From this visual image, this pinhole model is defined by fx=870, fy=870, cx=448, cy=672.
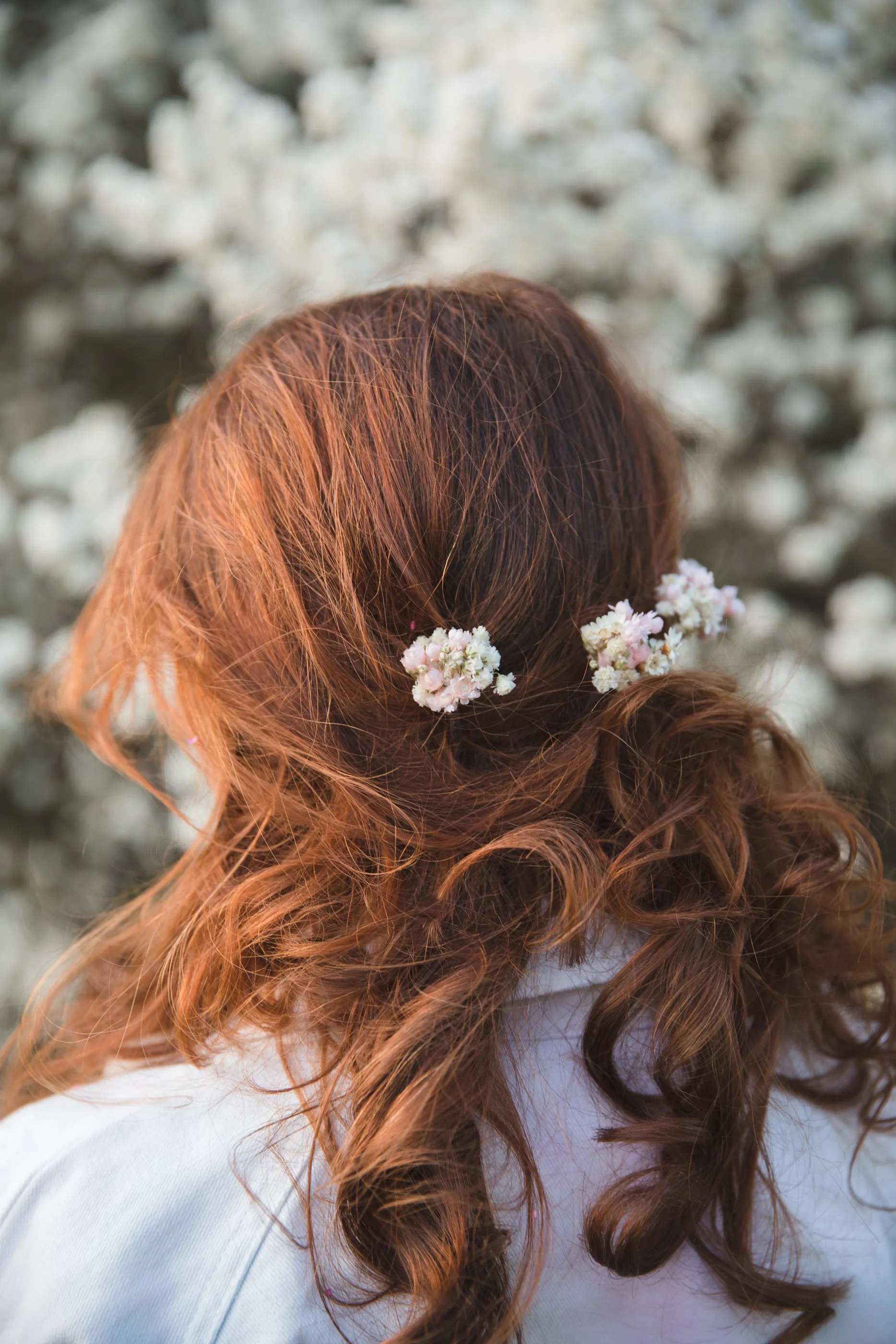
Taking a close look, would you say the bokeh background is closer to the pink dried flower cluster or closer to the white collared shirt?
the pink dried flower cluster

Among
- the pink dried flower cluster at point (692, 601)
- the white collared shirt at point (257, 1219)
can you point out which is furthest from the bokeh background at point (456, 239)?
the white collared shirt at point (257, 1219)

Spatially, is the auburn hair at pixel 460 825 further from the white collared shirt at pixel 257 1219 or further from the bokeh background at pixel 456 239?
the bokeh background at pixel 456 239

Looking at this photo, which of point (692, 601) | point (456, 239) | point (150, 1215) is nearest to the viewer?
point (150, 1215)

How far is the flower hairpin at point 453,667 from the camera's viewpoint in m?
0.74

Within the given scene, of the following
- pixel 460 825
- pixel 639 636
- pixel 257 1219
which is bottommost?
pixel 257 1219

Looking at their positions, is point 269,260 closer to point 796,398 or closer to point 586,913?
point 796,398

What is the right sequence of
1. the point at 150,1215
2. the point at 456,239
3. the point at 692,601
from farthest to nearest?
the point at 456,239 → the point at 692,601 → the point at 150,1215

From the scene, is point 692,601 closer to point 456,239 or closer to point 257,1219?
point 257,1219

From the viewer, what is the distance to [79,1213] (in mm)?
680

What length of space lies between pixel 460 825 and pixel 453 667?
14cm

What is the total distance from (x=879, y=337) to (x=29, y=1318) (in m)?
1.72

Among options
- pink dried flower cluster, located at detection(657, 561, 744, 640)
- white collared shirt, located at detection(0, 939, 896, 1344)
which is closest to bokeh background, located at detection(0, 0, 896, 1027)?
pink dried flower cluster, located at detection(657, 561, 744, 640)

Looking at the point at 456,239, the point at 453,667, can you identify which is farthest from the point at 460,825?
the point at 456,239

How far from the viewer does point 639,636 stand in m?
0.78
